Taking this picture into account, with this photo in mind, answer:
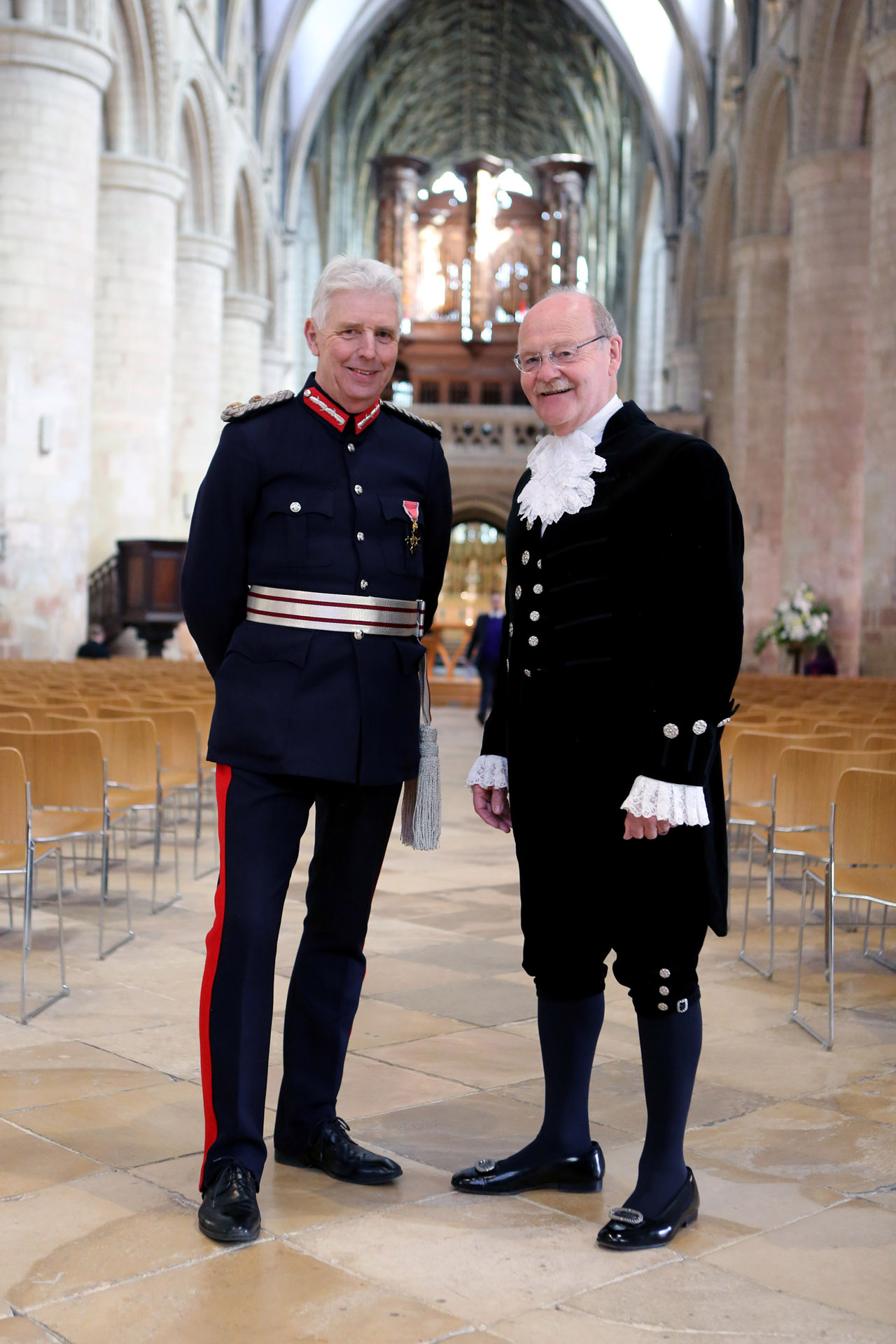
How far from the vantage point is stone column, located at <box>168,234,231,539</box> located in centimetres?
2255

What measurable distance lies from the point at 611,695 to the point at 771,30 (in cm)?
2136

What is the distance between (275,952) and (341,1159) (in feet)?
1.39

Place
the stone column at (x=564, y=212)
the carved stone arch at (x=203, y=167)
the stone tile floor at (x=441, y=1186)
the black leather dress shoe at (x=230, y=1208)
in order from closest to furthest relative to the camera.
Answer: the stone tile floor at (x=441, y=1186) → the black leather dress shoe at (x=230, y=1208) → the carved stone arch at (x=203, y=167) → the stone column at (x=564, y=212)

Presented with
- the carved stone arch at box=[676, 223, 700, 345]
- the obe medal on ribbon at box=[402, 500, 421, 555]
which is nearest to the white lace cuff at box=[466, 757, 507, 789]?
the obe medal on ribbon at box=[402, 500, 421, 555]

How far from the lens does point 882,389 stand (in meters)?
14.9

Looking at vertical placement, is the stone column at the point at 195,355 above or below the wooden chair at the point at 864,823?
above

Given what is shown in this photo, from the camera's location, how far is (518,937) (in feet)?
17.2

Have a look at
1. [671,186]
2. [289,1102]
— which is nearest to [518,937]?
[289,1102]

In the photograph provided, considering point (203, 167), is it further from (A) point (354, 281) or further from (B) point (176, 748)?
(A) point (354, 281)

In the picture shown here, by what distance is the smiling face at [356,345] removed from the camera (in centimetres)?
268

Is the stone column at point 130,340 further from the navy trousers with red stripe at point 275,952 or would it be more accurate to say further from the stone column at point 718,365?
the navy trousers with red stripe at point 275,952

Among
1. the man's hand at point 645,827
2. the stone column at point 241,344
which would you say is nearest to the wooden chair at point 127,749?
the man's hand at point 645,827

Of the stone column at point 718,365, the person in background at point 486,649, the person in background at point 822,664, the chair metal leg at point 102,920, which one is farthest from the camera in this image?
the stone column at point 718,365

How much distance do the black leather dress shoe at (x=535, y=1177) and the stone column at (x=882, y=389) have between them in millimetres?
12584
